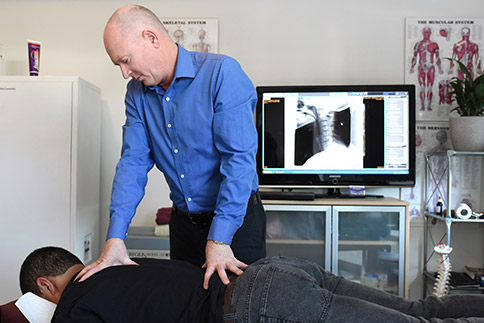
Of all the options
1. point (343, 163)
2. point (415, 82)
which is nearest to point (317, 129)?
point (343, 163)

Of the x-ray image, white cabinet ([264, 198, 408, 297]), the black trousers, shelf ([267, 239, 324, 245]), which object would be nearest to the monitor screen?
the x-ray image

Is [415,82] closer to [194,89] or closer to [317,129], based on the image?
[317,129]

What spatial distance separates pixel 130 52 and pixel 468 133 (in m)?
2.29

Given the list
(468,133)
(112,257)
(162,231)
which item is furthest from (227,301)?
(468,133)

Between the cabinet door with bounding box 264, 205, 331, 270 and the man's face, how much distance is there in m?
1.61

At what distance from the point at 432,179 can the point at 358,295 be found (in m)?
2.14

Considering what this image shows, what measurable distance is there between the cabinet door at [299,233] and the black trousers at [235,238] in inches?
47.0

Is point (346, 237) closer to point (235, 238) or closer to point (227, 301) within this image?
point (235, 238)

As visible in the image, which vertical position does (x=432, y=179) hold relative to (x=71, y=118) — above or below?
below

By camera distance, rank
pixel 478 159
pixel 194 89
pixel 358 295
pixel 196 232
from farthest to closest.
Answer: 1. pixel 478 159
2. pixel 196 232
3. pixel 194 89
4. pixel 358 295

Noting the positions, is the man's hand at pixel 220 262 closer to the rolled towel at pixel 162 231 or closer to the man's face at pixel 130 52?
the man's face at pixel 130 52

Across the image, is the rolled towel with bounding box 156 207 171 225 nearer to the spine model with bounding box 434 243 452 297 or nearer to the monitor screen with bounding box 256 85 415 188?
the monitor screen with bounding box 256 85 415 188

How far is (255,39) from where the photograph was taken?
333 centimetres

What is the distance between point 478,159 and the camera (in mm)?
3246
